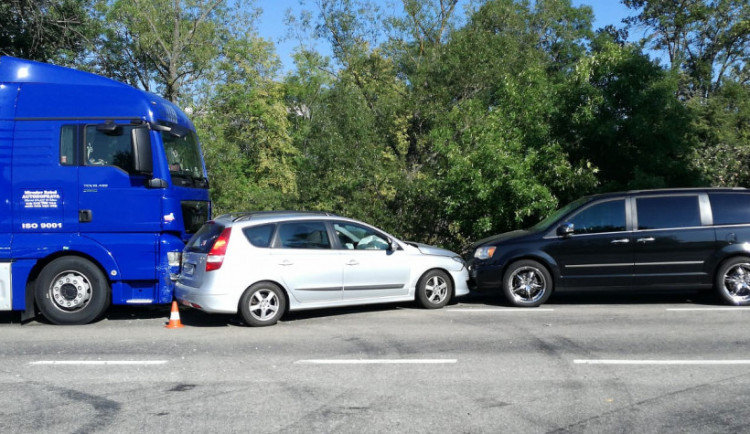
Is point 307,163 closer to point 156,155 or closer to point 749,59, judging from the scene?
point 156,155

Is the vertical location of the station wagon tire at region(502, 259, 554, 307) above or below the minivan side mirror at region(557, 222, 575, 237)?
below

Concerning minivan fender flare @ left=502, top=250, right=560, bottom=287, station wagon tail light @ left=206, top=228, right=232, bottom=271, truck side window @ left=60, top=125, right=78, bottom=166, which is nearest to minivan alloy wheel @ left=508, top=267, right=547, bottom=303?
minivan fender flare @ left=502, top=250, right=560, bottom=287

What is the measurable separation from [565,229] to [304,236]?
13.7 ft

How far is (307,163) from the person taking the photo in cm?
1736

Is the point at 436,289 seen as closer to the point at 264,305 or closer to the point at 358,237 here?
the point at 358,237

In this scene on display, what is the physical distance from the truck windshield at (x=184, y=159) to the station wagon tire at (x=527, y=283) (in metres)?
5.24

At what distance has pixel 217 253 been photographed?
30.7 ft

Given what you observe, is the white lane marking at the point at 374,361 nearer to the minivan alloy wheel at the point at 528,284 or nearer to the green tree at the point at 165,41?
the minivan alloy wheel at the point at 528,284

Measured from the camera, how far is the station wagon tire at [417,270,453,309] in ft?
35.4

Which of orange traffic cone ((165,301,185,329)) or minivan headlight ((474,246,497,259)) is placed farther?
minivan headlight ((474,246,497,259))

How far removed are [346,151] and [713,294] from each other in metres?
8.69

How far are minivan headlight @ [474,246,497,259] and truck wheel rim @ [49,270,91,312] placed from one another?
6.03 metres

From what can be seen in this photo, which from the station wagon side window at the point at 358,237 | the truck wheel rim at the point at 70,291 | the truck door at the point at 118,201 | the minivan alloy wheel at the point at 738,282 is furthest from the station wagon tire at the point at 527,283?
the truck wheel rim at the point at 70,291

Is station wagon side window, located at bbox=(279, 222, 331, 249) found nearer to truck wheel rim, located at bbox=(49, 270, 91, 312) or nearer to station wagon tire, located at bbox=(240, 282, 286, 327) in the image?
station wagon tire, located at bbox=(240, 282, 286, 327)
